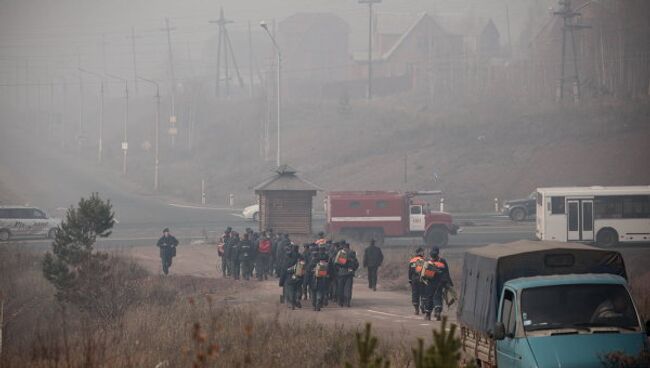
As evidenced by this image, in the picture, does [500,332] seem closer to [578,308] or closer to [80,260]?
[578,308]

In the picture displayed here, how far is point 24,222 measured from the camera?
145 feet

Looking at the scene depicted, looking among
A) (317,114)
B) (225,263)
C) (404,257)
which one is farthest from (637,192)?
(317,114)

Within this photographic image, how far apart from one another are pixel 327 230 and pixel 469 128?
35.8 meters

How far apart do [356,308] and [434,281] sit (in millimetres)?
3208

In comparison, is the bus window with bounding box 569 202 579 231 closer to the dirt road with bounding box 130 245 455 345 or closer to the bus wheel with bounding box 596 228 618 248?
the bus wheel with bounding box 596 228 618 248

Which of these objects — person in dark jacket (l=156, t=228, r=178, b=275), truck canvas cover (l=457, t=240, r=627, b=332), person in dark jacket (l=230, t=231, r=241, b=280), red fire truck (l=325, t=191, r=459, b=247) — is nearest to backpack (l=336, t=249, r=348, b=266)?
person in dark jacket (l=230, t=231, r=241, b=280)

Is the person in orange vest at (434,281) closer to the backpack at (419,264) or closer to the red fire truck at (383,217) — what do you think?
the backpack at (419,264)

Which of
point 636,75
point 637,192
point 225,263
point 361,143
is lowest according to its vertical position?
point 225,263

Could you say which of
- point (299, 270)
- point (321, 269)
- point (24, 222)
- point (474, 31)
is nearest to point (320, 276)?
point (321, 269)

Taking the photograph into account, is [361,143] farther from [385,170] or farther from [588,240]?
[588,240]

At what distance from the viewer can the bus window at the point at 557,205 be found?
38.2 meters

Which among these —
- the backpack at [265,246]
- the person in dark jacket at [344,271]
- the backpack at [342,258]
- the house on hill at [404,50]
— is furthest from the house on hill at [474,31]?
the backpack at [342,258]

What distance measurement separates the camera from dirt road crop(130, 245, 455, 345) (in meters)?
20.2

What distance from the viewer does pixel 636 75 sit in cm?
7606
